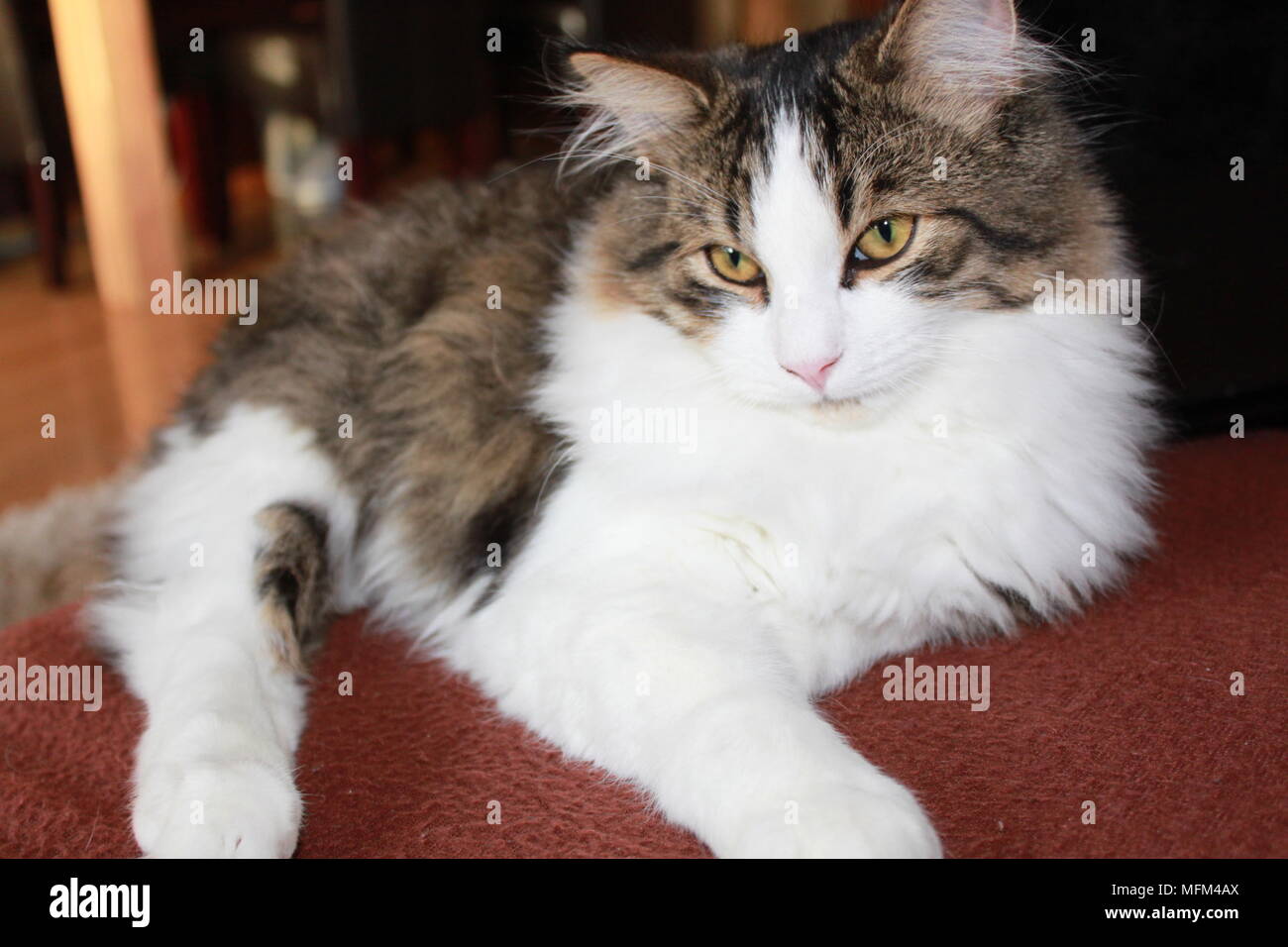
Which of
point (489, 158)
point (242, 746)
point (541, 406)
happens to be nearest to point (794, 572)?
point (541, 406)

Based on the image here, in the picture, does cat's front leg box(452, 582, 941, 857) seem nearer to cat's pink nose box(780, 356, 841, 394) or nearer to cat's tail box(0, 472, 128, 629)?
cat's pink nose box(780, 356, 841, 394)

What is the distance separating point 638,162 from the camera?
150 cm

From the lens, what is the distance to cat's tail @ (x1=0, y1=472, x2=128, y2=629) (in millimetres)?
1994

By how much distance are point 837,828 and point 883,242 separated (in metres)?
0.66

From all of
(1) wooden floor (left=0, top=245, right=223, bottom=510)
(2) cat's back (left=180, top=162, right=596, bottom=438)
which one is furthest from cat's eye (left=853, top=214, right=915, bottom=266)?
(1) wooden floor (left=0, top=245, right=223, bottom=510)

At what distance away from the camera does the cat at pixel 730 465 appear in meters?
1.23

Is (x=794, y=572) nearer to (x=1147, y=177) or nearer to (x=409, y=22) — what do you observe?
(x=1147, y=177)

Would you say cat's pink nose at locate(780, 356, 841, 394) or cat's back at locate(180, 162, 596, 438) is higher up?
cat's back at locate(180, 162, 596, 438)

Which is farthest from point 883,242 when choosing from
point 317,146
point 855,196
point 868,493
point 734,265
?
point 317,146

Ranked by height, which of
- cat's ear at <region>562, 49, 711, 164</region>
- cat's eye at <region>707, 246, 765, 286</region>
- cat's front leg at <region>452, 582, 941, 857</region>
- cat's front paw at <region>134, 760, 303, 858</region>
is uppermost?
cat's ear at <region>562, 49, 711, 164</region>

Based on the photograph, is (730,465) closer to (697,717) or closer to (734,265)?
(734,265)

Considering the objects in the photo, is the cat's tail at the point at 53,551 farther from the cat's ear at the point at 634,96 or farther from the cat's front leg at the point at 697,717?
the cat's ear at the point at 634,96

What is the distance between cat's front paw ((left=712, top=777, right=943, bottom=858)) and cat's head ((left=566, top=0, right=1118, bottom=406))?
452 mm
